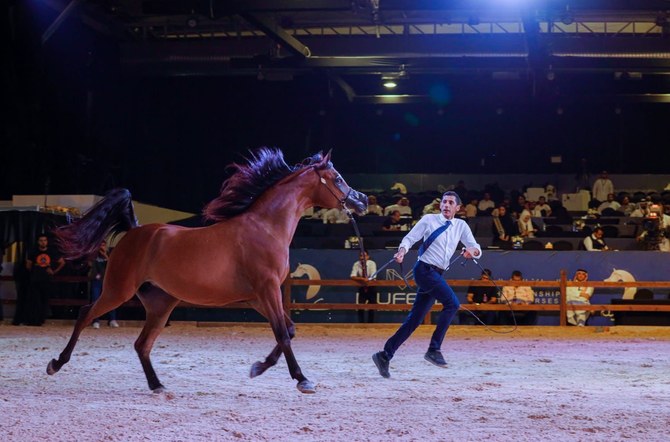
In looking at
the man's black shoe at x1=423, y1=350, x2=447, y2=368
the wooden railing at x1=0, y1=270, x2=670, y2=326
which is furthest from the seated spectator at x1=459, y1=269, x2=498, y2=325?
the man's black shoe at x1=423, y1=350, x2=447, y2=368

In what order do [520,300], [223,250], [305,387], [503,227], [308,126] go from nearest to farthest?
[305,387]
[223,250]
[520,300]
[503,227]
[308,126]

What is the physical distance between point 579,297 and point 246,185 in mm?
10361

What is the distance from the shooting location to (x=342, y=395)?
7.25 m

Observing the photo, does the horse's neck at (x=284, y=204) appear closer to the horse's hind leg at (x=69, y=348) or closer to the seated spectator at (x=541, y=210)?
the horse's hind leg at (x=69, y=348)

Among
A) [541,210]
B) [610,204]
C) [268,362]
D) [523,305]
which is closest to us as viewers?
[268,362]

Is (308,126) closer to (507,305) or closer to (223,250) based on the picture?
(507,305)

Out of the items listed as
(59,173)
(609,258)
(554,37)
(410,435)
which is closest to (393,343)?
(410,435)

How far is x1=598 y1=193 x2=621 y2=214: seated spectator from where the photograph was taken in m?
23.8

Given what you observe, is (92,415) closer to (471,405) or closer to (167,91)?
(471,405)

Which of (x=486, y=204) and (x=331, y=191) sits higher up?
(x=331, y=191)

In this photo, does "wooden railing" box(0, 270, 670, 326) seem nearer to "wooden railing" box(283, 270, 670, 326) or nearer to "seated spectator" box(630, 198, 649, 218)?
"wooden railing" box(283, 270, 670, 326)

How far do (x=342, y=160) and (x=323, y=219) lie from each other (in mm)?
8190

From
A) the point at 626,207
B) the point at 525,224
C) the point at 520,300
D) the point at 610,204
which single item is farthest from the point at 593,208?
the point at 520,300

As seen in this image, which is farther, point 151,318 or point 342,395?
point 151,318
